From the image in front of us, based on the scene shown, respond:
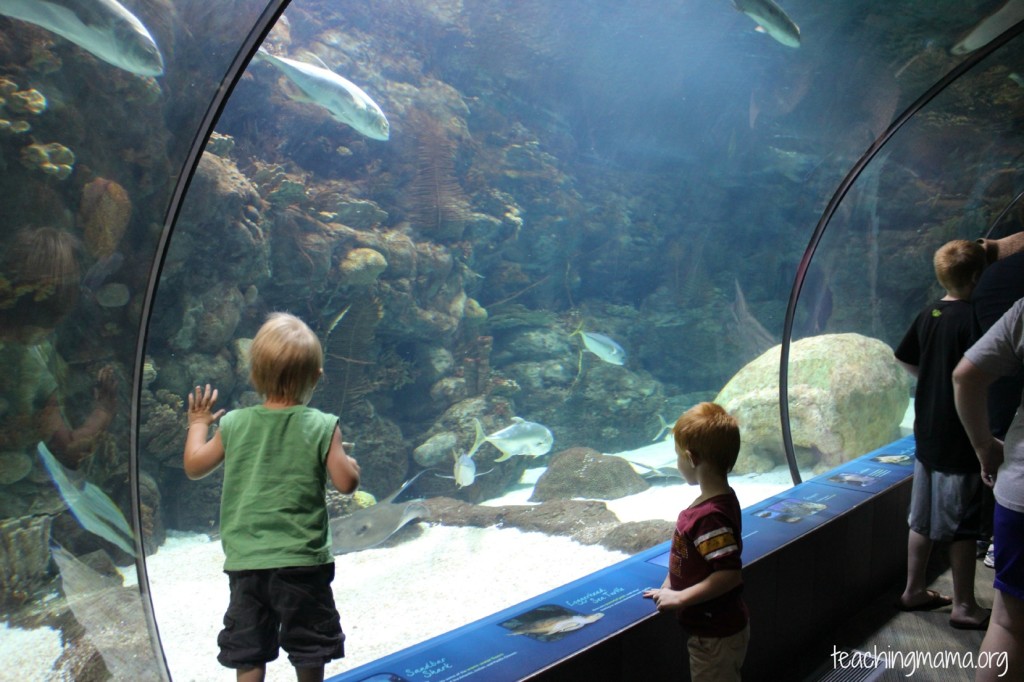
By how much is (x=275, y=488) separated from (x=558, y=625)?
1004 mm

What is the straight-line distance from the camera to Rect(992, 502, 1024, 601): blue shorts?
1590 mm

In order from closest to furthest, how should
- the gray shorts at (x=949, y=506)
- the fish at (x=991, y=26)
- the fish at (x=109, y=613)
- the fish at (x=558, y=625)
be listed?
the fish at (x=109, y=613) → the fish at (x=558, y=625) → the gray shorts at (x=949, y=506) → the fish at (x=991, y=26)

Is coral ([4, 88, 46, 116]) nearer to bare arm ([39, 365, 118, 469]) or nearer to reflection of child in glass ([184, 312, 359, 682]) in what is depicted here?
bare arm ([39, 365, 118, 469])

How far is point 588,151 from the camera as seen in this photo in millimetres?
17281

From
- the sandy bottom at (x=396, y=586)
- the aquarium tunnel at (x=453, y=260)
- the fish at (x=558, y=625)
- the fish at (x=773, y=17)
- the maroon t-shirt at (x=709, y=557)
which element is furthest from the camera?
the fish at (x=773, y=17)

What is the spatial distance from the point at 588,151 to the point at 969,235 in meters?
12.7

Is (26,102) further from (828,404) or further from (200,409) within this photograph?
(828,404)

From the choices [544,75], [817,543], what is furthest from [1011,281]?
[544,75]

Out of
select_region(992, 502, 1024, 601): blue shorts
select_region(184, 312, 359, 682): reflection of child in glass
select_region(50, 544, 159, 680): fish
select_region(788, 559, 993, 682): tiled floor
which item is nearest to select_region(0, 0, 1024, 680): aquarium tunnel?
select_region(50, 544, 159, 680): fish

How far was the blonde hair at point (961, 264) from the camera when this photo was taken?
8.26ft

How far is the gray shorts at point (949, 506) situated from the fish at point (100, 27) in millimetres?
3474

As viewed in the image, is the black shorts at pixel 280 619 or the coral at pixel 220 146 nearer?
the black shorts at pixel 280 619

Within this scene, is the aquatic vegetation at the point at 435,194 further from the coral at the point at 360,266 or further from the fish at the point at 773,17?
the fish at the point at 773,17

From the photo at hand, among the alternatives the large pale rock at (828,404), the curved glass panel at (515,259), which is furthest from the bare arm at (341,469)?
the large pale rock at (828,404)
